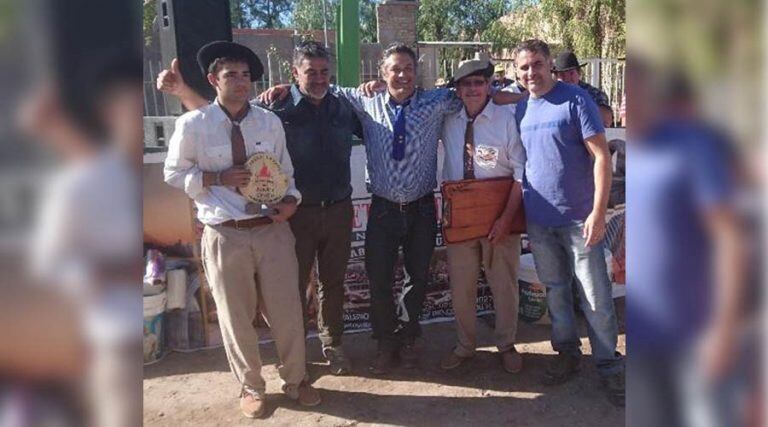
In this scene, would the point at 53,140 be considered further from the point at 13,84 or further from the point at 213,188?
the point at 213,188

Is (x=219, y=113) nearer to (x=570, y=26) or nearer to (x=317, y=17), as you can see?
(x=570, y=26)

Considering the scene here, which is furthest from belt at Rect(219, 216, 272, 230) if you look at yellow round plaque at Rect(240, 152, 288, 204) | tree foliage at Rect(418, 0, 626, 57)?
tree foliage at Rect(418, 0, 626, 57)

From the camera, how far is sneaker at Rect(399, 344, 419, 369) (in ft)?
13.5

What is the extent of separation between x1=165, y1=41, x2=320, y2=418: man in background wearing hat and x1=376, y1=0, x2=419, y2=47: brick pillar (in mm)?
17086

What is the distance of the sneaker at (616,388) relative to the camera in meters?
3.53

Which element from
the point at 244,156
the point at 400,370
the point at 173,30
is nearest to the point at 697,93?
the point at 244,156

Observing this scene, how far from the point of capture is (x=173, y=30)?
416cm

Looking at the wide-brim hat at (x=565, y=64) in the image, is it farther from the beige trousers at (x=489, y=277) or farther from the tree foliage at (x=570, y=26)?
the tree foliage at (x=570, y=26)

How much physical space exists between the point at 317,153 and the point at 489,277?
1.32 meters

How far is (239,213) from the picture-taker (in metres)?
3.18

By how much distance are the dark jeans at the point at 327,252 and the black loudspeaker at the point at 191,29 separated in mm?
1117

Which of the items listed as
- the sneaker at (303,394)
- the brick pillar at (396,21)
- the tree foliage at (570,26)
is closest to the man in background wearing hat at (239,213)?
the sneaker at (303,394)

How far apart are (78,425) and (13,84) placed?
1.47 ft

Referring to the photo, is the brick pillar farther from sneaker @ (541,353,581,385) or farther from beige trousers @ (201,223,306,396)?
beige trousers @ (201,223,306,396)
